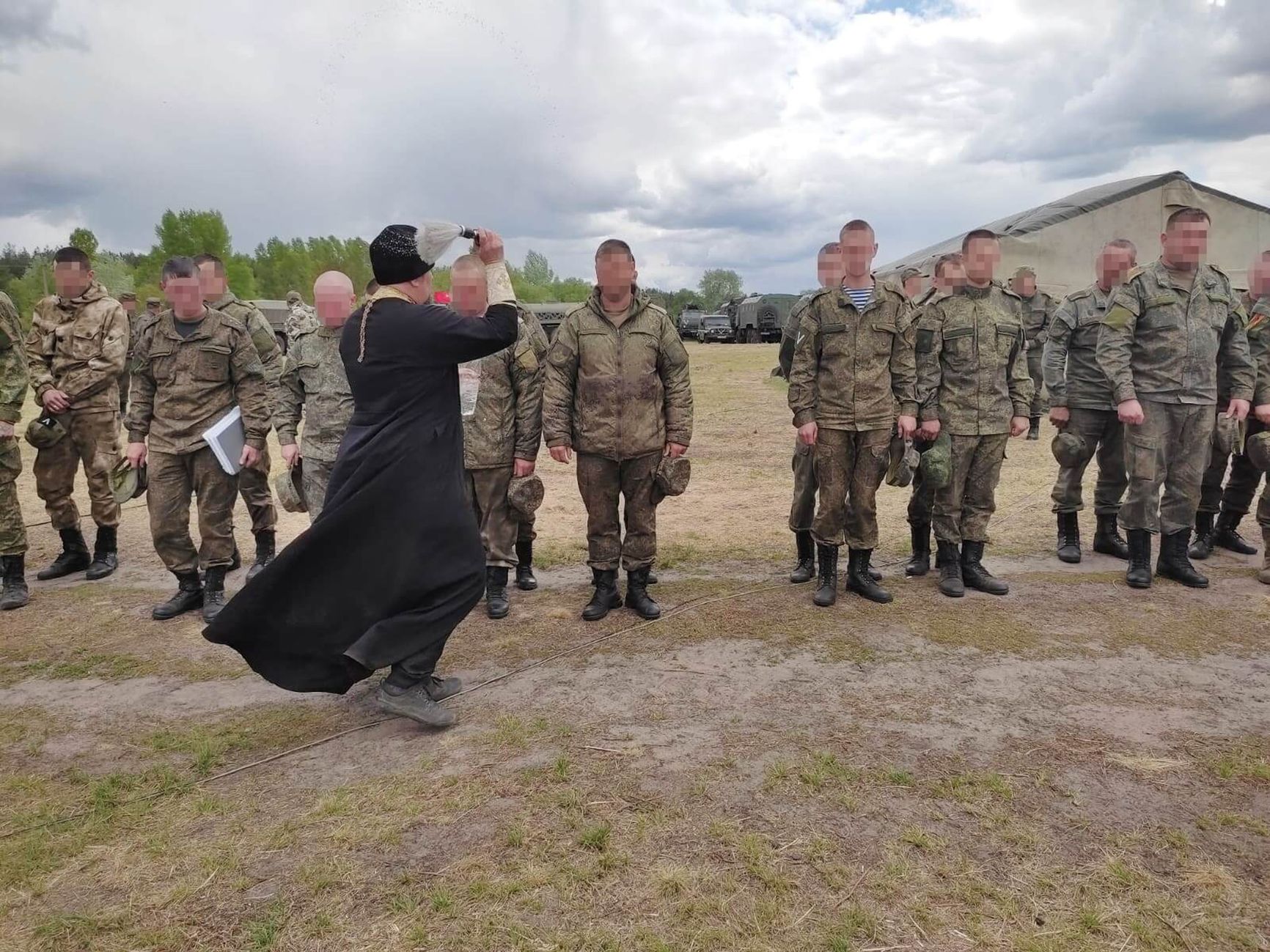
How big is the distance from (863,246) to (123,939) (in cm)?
469

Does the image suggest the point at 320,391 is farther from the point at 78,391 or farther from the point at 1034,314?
the point at 1034,314

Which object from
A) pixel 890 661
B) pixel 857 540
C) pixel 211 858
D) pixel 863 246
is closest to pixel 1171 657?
pixel 890 661

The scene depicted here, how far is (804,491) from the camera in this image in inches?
223

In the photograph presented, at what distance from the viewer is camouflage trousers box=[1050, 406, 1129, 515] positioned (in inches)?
245

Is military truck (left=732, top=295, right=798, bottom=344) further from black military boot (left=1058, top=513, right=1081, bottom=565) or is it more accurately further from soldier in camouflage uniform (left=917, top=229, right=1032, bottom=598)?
soldier in camouflage uniform (left=917, top=229, right=1032, bottom=598)

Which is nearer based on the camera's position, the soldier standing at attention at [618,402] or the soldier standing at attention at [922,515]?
the soldier standing at attention at [618,402]

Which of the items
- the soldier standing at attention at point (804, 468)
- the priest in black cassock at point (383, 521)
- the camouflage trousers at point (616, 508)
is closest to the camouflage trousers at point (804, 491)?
the soldier standing at attention at point (804, 468)

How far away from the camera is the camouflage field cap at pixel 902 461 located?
532 cm

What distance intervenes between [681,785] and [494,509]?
8.23 feet

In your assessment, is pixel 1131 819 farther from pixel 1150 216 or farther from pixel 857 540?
pixel 1150 216

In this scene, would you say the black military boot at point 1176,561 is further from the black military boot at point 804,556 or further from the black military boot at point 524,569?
the black military boot at point 524,569

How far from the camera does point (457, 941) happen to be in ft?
7.54

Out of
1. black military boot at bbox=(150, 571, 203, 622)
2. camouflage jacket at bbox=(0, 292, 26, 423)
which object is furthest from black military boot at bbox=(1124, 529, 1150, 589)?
camouflage jacket at bbox=(0, 292, 26, 423)

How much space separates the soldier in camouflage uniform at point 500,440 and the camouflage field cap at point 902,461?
7.45 feet
